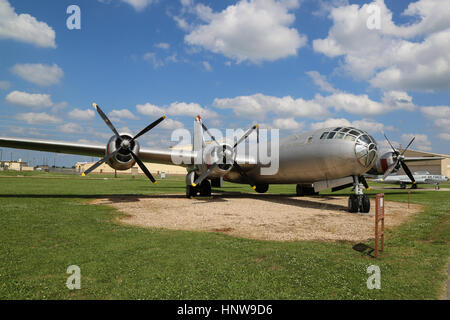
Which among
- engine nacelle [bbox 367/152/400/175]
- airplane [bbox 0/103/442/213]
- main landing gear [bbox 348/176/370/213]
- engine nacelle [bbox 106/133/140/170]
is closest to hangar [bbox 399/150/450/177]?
engine nacelle [bbox 367/152/400/175]

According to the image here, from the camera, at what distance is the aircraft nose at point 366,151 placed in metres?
13.0

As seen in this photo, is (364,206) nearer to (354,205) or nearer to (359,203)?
(359,203)

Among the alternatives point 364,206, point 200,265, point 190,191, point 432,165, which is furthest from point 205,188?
point 432,165

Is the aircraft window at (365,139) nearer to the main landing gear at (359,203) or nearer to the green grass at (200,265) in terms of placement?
the main landing gear at (359,203)

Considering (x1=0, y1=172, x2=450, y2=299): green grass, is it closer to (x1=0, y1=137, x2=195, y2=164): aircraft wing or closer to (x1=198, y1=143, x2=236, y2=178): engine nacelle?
(x1=198, y1=143, x2=236, y2=178): engine nacelle

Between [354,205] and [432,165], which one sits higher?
[432,165]

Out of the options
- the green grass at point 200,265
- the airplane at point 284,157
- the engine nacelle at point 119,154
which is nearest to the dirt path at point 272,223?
the green grass at point 200,265

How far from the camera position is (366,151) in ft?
42.7

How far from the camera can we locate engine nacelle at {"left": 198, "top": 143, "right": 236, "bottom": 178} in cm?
1731

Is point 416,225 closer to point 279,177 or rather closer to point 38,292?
point 279,177

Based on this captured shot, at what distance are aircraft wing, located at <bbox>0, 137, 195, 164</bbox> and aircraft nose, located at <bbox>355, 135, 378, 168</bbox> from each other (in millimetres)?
10438

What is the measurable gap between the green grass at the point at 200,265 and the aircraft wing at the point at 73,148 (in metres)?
9.20

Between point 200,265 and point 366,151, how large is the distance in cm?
1071

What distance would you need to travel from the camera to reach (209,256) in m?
6.01
